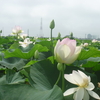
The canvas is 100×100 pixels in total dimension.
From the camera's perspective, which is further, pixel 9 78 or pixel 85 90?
pixel 9 78

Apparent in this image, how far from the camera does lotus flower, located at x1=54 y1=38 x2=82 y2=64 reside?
74 centimetres

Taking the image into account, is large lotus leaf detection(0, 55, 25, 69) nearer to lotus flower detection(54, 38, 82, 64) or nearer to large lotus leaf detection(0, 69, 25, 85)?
large lotus leaf detection(0, 69, 25, 85)

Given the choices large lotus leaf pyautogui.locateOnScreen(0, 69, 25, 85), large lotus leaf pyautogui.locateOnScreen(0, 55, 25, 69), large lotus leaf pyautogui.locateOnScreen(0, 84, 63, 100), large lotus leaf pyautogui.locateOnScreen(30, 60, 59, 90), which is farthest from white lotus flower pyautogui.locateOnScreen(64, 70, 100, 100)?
large lotus leaf pyautogui.locateOnScreen(0, 55, 25, 69)

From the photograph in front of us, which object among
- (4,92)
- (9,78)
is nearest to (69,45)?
(4,92)

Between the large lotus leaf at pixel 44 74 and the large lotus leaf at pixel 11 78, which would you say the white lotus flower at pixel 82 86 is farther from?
the large lotus leaf at pixel 11 78

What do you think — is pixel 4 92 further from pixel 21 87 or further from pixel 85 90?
Result: pixel 85 90

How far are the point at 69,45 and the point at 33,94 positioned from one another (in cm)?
25

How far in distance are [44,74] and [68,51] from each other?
0.63 ft

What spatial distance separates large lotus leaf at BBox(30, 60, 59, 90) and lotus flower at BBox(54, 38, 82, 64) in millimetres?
138

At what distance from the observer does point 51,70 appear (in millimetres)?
886

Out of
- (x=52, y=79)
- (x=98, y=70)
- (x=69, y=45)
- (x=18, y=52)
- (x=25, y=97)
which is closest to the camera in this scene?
(x=25, y=97)

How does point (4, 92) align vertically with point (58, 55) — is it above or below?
below

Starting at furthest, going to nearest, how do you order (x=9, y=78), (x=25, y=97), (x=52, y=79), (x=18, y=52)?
(x=18, y=52) → (x=9, y=78) → (x=52, y=79) → (x=25, y=97)

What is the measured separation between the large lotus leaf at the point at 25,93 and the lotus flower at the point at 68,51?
16 cm
